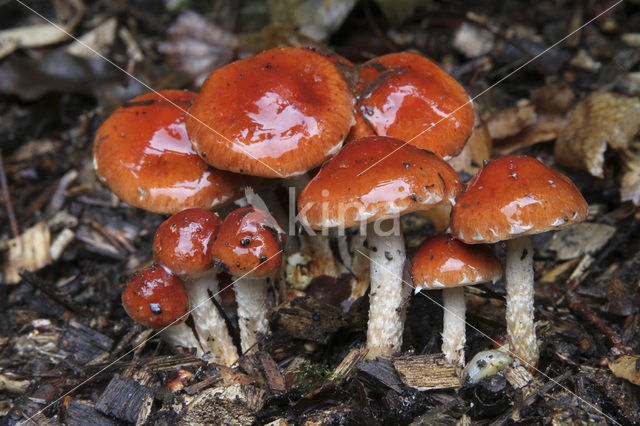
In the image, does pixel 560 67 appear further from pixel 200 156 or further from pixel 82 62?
pixel 82 62

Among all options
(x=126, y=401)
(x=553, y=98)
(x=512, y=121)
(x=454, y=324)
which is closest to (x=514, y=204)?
(x=454, y=324)

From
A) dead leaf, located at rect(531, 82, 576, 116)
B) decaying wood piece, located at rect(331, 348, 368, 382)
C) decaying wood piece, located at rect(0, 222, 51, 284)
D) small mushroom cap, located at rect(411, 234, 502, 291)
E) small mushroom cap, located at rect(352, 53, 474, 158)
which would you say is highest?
small mushroom cap, located at rect(352, 53, 474, 158)

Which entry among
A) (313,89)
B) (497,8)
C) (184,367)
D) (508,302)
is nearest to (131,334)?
(184,367)

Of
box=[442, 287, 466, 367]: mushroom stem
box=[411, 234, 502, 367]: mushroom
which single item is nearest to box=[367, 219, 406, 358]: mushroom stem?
box=[411, 234, 502, 367]: mushroom

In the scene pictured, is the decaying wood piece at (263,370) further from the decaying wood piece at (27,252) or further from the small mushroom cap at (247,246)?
Result: the decaying wood piece at (27,252)

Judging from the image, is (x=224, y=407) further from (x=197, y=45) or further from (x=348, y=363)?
(x=197, y=45)

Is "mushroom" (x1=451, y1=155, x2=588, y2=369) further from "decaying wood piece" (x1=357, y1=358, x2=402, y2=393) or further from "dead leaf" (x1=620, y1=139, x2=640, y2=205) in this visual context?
"dead leaf" (x1=620, y1=139, x2=640, y2=205)

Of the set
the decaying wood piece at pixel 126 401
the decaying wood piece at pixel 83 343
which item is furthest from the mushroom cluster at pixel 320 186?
the decaying wood piece at pixel 83 343
